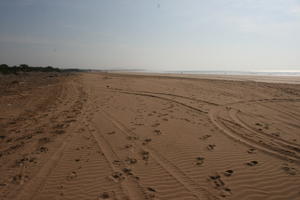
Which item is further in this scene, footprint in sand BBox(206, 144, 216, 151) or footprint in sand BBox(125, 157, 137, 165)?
footprint in sand BBox(206, 144, 216, 151)

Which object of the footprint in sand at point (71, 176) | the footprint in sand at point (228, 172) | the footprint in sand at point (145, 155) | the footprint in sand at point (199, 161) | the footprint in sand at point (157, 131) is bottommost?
the footprint in sand at point (71, 176)

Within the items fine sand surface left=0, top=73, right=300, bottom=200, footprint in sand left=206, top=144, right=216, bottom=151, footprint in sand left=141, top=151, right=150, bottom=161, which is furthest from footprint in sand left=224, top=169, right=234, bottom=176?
footprint in sand left=141, top=151, right=150, bottom=161

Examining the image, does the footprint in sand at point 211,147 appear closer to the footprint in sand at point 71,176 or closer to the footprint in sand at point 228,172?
the footprint in sand at point 228,172

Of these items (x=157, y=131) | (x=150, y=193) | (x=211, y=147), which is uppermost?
(x=157, y=131)

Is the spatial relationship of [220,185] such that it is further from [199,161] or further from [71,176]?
[71,176]

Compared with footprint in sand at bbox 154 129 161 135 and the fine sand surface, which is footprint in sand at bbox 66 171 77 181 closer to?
the fine sand surface

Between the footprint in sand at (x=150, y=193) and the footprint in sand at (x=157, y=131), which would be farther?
the footprint in sand at (x=157, y=131)

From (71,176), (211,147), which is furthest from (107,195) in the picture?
(211,147)

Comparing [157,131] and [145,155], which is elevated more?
[157,131]

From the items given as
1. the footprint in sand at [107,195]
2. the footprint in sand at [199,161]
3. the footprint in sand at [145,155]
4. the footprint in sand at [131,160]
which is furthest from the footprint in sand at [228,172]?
the footprint in sand at [107,195]

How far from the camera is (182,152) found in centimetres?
502

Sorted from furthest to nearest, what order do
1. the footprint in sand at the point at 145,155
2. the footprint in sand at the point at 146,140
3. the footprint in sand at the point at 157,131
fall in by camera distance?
1. the footprint in sand at the point at 157,131
2. the footprint in sand at the point at 146,140
3. the footprint in sand at the point at 145,155

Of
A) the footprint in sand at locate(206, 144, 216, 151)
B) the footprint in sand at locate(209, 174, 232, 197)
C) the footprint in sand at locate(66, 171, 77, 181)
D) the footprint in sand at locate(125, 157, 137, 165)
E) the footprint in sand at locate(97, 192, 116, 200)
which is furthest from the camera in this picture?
the footprint in sand at locate(206, 144, 216, 151)

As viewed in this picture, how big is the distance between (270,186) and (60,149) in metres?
5.11
